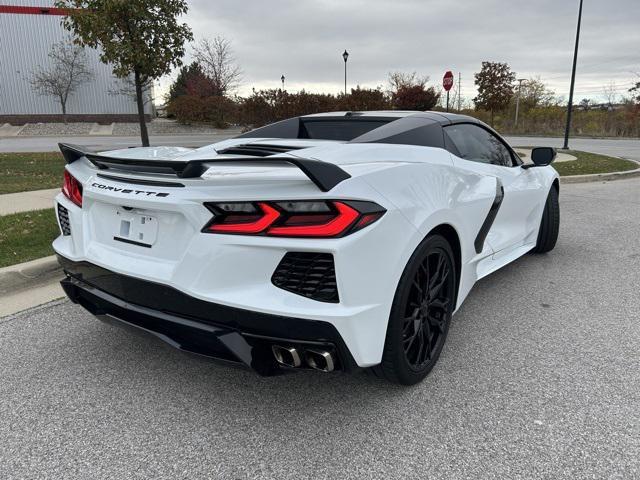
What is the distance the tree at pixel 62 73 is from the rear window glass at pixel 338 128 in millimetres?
41434

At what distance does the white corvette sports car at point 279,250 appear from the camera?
2018mm

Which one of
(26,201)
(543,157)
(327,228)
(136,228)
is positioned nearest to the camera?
(327,228)

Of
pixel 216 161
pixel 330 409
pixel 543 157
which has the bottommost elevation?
pixel 330 409

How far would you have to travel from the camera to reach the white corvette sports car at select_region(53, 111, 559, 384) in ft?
6.62

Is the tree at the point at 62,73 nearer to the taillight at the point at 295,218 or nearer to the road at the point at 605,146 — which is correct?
the road at the point at 605,146

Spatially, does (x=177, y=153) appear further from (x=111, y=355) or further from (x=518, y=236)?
(x=518, y=236)

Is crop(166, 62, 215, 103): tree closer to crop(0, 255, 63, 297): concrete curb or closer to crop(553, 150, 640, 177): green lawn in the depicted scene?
crop(553, 150, 640, 177): green lawn

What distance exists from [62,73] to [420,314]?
44.1 meters

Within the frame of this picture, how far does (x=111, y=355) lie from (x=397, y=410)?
5.83 ft

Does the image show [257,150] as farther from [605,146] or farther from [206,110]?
[206,110]

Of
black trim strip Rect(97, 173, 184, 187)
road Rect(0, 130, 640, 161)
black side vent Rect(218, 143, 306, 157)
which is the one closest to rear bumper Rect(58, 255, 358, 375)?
black trim strip Rect(97, 173, 184, 187)

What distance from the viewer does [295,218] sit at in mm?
2029

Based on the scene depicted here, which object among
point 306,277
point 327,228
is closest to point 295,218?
point 327,228

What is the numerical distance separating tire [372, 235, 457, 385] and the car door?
2.36 ft
